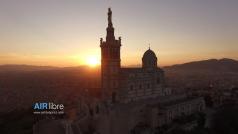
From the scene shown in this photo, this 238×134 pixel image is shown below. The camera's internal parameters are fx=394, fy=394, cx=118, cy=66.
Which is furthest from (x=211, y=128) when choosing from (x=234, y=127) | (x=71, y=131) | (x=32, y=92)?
(x=32, y=92)

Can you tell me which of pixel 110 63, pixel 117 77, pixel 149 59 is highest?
pixel 149 59

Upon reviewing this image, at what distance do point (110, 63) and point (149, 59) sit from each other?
881cm

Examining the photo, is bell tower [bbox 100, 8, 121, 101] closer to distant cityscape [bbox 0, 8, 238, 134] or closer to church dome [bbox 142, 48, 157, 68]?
distant cityscape [bbox 0, 8, 238, 134]

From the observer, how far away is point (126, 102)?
52094mm

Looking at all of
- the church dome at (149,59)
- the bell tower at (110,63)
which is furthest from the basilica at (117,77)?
the church dome at (149,59)

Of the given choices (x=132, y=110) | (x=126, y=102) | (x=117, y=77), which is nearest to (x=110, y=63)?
(x=117, y=77)

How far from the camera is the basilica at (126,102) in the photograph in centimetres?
4541

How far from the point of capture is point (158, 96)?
195 ft

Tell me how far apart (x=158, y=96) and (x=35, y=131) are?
20.7 meters

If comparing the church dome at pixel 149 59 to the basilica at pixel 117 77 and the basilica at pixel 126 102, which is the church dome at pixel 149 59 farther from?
the basilica at pixel 117 77

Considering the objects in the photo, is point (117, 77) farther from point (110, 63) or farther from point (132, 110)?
point (132, 110)

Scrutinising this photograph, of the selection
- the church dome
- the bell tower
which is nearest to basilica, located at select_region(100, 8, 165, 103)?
the bell tower

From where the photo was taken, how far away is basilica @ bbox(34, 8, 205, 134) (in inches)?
1788

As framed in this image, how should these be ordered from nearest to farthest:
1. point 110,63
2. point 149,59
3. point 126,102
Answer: point 126,102 < point 110,63 < point 149,59
